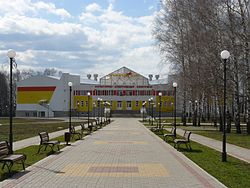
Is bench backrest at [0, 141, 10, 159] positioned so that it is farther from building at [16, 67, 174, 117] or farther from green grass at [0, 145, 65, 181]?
building at [16, 67, 174, 117]

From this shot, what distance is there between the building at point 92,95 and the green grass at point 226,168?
3353 inches

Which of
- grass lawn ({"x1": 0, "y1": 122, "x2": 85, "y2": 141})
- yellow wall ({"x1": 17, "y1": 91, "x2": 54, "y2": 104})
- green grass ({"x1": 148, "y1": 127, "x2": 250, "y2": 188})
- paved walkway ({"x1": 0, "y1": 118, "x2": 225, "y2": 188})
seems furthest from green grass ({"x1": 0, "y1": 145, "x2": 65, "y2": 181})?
yellow wall ({"x1": 17, "y1": 91, "x2": 54, "y2": 104})

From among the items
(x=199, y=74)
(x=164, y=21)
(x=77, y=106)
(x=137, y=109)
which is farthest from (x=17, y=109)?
(x=199, y=74)

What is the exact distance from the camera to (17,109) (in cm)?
10688

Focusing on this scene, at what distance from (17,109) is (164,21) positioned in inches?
2924

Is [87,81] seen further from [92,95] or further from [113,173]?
[113,173]

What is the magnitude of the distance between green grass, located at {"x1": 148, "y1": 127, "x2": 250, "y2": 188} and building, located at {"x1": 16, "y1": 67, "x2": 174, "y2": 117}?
85.2 metres

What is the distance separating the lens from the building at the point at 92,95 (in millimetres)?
102125

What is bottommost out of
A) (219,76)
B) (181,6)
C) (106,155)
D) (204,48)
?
(106,155)

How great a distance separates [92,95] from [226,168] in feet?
299

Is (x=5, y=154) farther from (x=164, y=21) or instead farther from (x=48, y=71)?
(x=48, y=71)

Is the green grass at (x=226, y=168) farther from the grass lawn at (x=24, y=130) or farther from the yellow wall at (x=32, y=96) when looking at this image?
the yellow wall at (x=32, y=96)

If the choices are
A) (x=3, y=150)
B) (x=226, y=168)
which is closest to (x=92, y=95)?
(x=226, y=168)

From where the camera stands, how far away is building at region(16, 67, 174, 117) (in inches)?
4021
